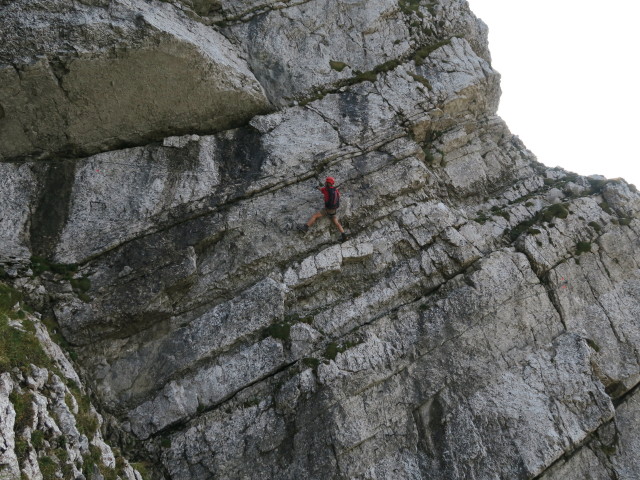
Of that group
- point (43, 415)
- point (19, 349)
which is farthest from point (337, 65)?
point (43, 415)

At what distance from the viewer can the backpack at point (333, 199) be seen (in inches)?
760

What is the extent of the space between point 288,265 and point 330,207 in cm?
335

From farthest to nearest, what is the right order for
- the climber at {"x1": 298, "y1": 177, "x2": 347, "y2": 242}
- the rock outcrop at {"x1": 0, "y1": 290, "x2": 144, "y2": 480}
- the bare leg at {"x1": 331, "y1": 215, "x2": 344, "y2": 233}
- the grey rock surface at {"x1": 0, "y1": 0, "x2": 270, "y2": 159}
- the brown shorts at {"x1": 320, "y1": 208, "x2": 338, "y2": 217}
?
the bare leg at {"x1": 331, "y1": 215, "x2": 344, "y2": 233} < the brown shorts at {"x1": 320, "y1": 208, "x2": 338, "y2": 217} < the climber at {"x1": 298, "y1": 177, "x2": 347, "y2": 242} < the grey rock surface at {"x1": 0, "y1": 0, "x2": 270, "y2": 159} < the rock outcrop at {"x1": 0, "y1": 290, "x2": 144, "y2": 480}

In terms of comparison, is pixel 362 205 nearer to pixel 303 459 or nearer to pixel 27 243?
pixel 303 459

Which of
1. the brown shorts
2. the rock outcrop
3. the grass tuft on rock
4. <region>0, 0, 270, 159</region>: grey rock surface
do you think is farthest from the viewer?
the grass tuft on rock

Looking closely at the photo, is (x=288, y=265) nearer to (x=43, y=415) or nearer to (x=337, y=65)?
(x=43, y=415)

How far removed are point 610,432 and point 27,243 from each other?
25.5 m

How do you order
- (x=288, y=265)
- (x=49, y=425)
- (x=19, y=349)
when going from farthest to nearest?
(x=288, y=265), (x=19, y=349), (x=49, y=425)

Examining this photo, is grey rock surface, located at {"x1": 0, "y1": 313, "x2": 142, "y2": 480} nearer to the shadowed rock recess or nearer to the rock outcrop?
the rock outcrop

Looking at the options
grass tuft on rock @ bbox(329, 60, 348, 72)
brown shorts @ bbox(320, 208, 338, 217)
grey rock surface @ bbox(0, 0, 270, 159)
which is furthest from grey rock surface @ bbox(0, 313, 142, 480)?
grass tuft on rock @ bbox(329, 60, 348, 72)

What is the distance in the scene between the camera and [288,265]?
1948cm

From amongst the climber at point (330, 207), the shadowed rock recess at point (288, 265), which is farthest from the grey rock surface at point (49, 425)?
the climber at point (330, 207)

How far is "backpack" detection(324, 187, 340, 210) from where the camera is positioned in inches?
760

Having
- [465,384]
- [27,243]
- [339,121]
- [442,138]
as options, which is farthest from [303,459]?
[442,138]
